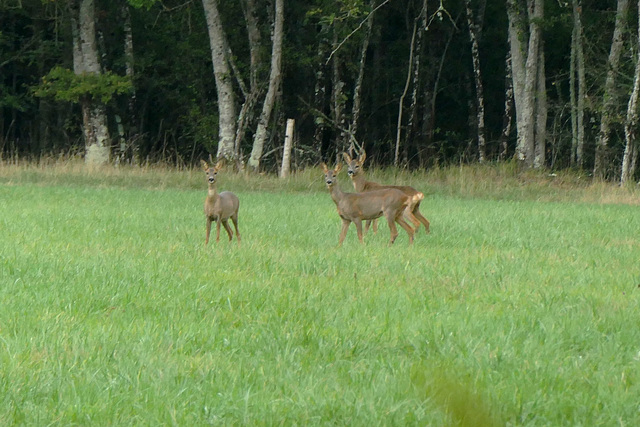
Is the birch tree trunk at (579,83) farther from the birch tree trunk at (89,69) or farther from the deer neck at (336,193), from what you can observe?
the deer neck at (336,193)

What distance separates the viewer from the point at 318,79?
3297 centimetres

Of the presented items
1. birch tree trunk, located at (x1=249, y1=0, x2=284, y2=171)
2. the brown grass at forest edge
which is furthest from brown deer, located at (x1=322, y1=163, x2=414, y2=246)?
birch tree trunk, located at (x1=249, y1=0, x2=284, y2=171)

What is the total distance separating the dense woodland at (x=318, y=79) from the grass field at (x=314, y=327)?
49.6 ft

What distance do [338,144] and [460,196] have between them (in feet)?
28.6

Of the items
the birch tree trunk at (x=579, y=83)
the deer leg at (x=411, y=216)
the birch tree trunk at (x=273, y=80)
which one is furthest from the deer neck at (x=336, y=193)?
the birch tree trunk at (x=579, y=83)

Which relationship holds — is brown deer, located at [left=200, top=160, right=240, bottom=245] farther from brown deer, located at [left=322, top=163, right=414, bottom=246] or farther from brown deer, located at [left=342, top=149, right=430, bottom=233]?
brown deer, located at [left=342, top=149, right=430, bottom=233]

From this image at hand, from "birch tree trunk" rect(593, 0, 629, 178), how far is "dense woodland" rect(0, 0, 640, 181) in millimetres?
57

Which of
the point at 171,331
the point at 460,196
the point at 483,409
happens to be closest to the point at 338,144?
the point at 460,196

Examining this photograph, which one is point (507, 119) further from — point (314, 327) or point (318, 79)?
point (314, 327)

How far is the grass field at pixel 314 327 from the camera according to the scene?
460cm

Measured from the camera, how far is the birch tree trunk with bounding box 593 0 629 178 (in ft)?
92.6

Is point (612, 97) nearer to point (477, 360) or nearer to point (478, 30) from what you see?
point (478, 30)

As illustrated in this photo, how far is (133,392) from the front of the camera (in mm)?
4832

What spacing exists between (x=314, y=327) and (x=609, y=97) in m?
23.5
